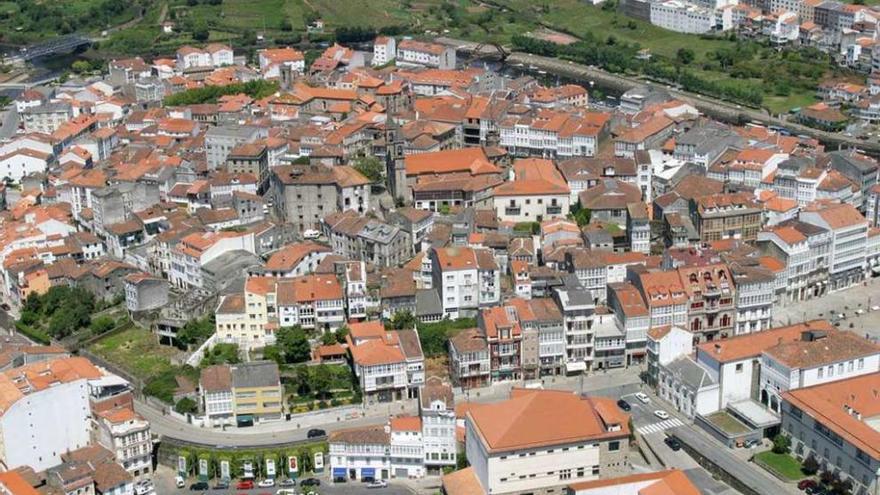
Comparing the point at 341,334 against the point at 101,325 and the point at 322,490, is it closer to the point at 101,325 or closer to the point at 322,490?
the point at 322,490

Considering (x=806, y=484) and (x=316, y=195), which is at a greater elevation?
(x=316, y=195)

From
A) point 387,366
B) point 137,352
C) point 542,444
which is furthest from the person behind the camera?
point 137,352

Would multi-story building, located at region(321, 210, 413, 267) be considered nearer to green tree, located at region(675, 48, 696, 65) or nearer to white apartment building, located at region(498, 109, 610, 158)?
white apartment building, located at region(498, 109, 610, 158)

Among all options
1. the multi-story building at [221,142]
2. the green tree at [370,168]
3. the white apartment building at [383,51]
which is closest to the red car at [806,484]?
the green tree at [370,168]

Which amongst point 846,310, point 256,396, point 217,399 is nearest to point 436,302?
point 256,396

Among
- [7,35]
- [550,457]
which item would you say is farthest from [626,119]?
[7,35]

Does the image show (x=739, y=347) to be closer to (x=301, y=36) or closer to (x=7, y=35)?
(x=301, y=36)
